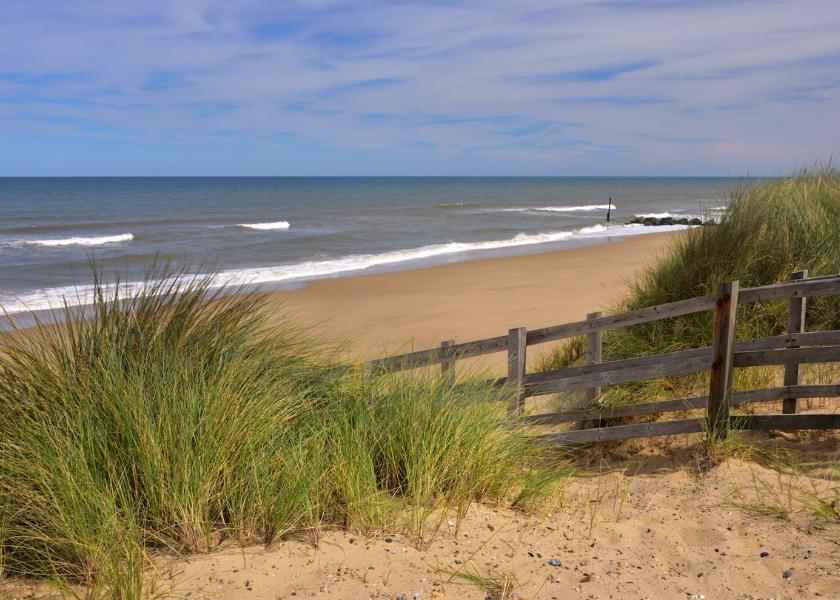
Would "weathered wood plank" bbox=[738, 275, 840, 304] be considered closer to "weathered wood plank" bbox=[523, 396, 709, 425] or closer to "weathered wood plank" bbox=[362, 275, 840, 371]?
"weathered wood plank" bbox=[362, 275, 840, 371]

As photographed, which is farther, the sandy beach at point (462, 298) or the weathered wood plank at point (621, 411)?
the sandy beach at point (462, 298)

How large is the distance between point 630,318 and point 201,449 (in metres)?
3.74

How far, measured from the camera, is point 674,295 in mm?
7285

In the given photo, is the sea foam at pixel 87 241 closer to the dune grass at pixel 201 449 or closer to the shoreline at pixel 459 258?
the shoreline at pixel 459 258

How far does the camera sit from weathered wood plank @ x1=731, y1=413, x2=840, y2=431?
450cm

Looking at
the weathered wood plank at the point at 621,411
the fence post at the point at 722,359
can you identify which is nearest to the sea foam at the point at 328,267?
the weathered wood plank at the point at 621,411

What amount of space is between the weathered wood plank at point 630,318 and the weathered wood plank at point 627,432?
2.97 feet

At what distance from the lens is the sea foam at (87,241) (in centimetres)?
2803

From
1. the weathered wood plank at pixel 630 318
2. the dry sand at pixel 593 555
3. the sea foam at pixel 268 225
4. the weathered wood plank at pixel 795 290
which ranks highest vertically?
the sea foam at pixel 268 225

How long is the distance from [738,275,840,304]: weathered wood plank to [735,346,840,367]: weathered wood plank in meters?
0.42

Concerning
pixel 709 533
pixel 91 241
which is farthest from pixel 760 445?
pixel 91 241

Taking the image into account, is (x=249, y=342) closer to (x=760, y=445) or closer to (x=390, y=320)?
(x=760, y=445)

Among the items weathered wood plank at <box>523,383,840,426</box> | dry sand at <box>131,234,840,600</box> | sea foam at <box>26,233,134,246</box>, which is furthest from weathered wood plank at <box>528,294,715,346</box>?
sea foam at <box>26,233,134,246</box>

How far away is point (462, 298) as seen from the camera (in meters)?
14.9
